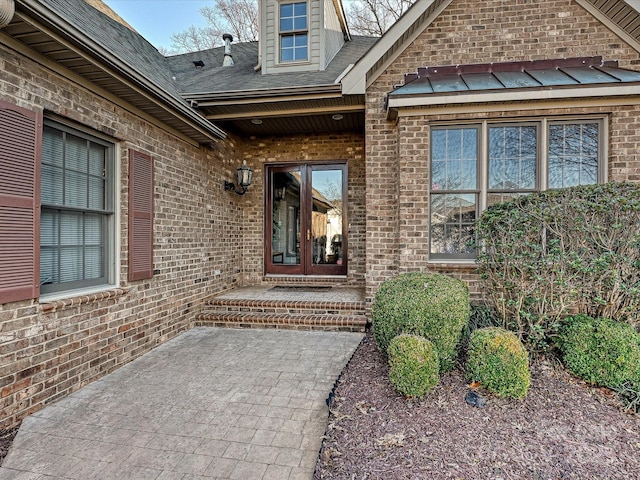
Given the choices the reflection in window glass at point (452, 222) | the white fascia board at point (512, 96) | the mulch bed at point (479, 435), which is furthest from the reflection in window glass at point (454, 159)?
the mulch bed at point (479, 435)

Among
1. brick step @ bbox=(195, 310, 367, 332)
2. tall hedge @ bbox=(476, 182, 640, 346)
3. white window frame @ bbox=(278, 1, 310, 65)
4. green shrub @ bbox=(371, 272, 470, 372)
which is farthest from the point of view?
white window frame @ bbox=(278, 1, 310, 65)

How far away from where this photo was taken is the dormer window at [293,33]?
6.52 meters

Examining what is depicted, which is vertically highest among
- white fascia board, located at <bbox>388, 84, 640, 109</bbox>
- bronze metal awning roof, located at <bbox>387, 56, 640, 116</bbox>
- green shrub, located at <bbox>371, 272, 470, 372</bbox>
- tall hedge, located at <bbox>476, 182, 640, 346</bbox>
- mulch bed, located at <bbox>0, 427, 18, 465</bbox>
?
bronze metal awning roof, located at <bbox>387, 56, 640, 116</bbox>

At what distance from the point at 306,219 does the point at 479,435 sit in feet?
17.2

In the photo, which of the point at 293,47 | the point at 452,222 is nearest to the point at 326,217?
the point at 452,222

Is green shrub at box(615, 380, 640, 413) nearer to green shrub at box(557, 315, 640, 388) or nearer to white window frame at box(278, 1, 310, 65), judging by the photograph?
green shrub at box(557, 315, 640, 388)

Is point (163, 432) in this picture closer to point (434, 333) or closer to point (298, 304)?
point (434, 333)

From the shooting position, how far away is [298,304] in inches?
205

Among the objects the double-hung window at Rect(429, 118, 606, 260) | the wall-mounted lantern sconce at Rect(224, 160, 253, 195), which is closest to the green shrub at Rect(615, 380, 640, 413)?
the double-hung window at Rect(429, 118, 606, 260)

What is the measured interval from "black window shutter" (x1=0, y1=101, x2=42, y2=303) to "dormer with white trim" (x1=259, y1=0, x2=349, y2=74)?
4.71 meters

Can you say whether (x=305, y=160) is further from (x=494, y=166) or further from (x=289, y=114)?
(x=494, y=166)

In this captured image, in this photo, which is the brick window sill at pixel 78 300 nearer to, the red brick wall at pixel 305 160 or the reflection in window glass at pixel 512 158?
the red brick wall at pixel 305 160

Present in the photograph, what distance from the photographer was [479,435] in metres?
2.23

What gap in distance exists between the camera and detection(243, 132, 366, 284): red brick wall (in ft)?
21.8
